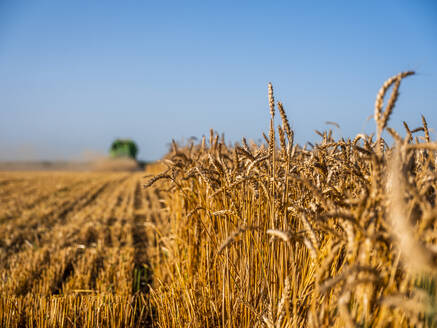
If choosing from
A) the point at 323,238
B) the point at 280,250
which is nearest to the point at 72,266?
the point at 280,250

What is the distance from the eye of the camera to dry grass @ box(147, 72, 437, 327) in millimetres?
904

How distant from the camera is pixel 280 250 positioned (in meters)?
1.62

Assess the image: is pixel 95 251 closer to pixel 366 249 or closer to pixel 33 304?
pixel 33 304

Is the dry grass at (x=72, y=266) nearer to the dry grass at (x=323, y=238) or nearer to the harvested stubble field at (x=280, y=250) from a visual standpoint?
the harvested stubble field at (x=280, y=250)

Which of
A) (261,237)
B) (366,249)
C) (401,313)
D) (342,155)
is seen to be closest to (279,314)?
(261,237)

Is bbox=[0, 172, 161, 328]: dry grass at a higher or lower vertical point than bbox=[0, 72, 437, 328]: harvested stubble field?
lower

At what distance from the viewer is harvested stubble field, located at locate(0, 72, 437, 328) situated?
94 cm

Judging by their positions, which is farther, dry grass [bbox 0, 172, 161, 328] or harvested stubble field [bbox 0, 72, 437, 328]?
dry grass [bbox 0, 172, 161, 328]

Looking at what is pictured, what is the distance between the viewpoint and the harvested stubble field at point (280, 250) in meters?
0.94

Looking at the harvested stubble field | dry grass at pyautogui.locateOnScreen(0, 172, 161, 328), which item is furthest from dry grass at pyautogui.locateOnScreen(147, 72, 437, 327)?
dry grass at pyautogui.locateOnScreen(0, 172, 161, 328)

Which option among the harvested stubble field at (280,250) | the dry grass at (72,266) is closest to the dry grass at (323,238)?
the harvested stubble field at (280,250)

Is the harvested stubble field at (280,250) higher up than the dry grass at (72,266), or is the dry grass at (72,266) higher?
the harvested stubble field at (280,250)

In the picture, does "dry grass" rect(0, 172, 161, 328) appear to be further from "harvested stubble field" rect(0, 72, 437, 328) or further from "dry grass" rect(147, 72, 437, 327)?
"dry grass" rect(147, 72, 437, 327)

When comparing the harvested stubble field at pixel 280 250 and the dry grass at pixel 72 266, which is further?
the dry grass at pixel 72 266
